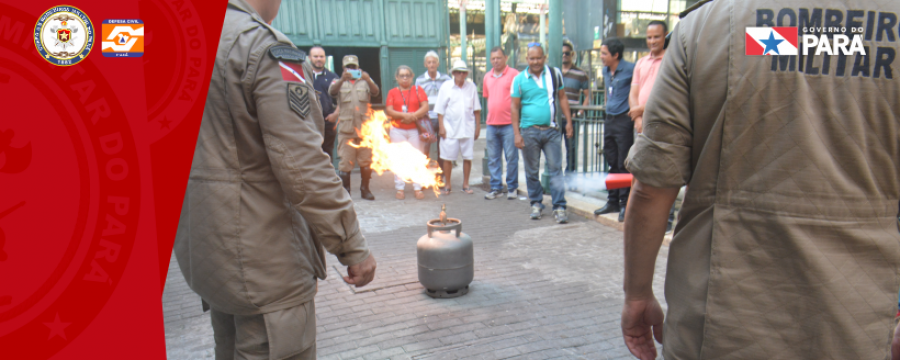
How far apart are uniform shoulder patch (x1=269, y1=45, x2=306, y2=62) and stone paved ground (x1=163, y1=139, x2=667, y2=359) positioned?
223cm

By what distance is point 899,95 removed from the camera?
4.68ft

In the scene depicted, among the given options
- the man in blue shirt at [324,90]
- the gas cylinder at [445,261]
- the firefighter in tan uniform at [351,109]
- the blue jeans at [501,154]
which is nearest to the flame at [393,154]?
the firefighter in tan uniform at [351,109]

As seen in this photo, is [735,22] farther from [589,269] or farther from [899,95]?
[589,269]

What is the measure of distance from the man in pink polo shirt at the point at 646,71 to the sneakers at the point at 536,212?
6.15 feet

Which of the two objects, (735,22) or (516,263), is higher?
(735,22)

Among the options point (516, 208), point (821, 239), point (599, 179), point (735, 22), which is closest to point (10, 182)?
point (735, 22)

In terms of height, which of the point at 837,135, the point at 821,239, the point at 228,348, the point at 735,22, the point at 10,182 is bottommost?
the point at 228,348

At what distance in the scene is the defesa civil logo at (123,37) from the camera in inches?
85.0

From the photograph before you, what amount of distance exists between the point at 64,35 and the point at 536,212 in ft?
20.4

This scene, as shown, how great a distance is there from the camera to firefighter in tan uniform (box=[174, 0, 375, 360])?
205 centimetres

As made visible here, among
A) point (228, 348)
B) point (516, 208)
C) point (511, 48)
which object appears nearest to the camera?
point (228, 348)

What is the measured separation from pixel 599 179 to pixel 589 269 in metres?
3.33

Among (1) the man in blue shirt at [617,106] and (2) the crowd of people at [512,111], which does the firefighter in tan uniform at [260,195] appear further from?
(1) the man in blue shirt at [617,106]

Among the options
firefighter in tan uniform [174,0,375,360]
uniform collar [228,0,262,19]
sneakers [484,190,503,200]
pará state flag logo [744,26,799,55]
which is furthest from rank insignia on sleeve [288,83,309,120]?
Result: sneakers [484,190,503,200]
